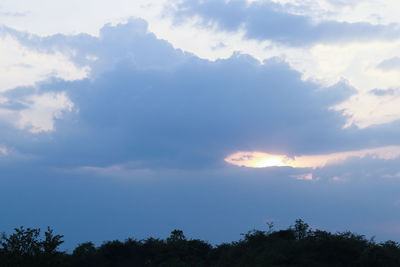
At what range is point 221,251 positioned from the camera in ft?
168

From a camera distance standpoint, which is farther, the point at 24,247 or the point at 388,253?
the point at 388,253

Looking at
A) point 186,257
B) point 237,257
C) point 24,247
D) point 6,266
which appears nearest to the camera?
point 6,266

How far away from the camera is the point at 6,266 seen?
23.4 m

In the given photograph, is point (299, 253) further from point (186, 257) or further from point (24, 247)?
point (24, 247)

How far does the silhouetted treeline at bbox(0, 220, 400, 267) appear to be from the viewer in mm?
25375

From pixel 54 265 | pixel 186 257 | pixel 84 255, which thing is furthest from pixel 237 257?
pixel 54 265

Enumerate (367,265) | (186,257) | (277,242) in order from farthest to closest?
(186,257), (277,242), (367,265)

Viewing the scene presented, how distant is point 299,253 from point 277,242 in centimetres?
365

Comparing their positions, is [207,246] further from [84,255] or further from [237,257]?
[84,255]

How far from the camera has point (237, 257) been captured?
45.8 metres

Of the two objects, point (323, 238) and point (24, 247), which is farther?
point (323, 238)

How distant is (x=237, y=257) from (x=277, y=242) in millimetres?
5425

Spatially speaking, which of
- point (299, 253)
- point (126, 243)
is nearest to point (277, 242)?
point (299, 253)

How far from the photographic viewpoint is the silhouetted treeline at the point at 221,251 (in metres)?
25.4
